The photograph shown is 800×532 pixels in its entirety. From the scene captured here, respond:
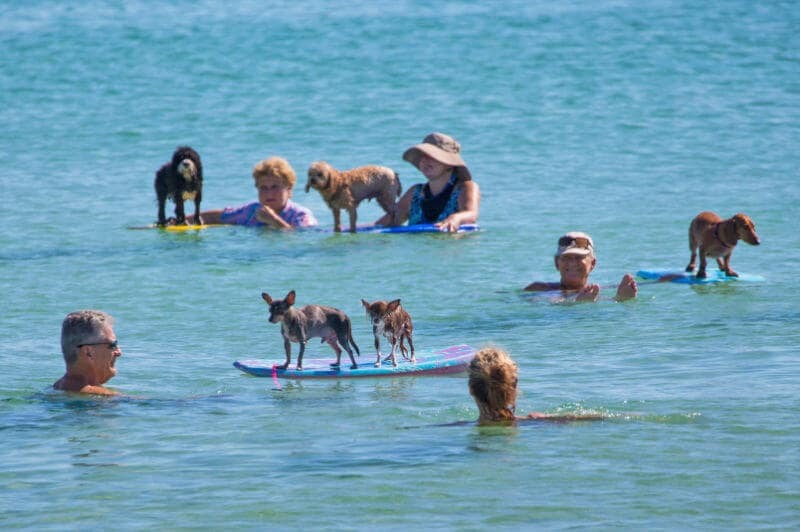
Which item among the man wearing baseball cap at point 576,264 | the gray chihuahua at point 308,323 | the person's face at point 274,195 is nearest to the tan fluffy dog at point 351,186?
the person's face at point 274,195

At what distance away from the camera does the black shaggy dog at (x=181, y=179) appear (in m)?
17.7

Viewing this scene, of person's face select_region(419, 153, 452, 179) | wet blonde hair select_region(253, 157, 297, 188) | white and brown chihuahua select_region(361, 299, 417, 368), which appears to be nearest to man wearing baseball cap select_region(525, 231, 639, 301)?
white and brown chihuahua select_region(361, 299, 417, 368)

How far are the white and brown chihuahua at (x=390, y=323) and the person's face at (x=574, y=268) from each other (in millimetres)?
3159

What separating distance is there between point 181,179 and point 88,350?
8030 mm

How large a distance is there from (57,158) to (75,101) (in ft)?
17.3

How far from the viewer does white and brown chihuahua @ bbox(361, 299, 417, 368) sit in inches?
397

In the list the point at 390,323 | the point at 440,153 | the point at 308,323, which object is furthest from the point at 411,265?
the point at 308,323

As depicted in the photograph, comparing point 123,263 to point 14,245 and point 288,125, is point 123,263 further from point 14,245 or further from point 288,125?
point 288,125

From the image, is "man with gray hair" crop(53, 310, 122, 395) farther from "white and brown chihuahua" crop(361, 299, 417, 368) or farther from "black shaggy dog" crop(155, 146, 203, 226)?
"black shaggy dog" crop(155, 146, 203, 226)

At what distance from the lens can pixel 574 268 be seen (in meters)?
13.6

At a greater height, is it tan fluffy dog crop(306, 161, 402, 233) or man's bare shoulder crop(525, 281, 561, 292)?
tan fluffy dog crop(306, 161, 402, 233)

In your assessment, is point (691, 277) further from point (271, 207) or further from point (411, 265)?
point (271, 207)

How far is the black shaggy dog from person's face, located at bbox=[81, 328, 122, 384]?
25.7 feet

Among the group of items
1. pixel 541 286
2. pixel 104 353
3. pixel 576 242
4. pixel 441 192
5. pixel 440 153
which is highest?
pixel 440 153
